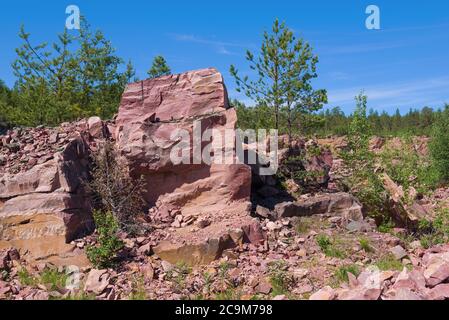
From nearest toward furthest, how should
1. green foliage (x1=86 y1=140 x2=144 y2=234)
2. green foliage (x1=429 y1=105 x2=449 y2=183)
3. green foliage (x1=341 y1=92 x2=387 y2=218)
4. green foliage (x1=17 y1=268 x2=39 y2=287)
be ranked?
1. green foliage (x1=17 y1=268 x2=39 y2=287)
2. green foliage (x1=86 y1=140 x2=144 y2=234)
3. green foliage (x1=341 y1=92 x2=387 y2=218)
4. green foliage (x1=429 y1=105 x2=449 y2=183)

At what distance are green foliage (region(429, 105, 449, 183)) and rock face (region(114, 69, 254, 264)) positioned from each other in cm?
1718

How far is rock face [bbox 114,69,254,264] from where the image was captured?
8836 mm

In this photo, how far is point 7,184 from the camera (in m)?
8.34

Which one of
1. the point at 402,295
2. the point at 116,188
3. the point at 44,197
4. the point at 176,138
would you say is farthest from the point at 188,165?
the point at 402,295

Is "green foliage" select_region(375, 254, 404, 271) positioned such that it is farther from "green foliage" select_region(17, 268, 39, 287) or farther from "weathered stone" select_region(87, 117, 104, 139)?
"weathered stone" select_region(87, 117, 104, 139)

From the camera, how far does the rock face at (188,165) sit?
884cm

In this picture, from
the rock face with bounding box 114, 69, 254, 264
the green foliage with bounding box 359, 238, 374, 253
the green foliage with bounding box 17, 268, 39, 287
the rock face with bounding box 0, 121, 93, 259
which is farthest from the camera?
the rock face with bounding box 114, 69, 254, 264

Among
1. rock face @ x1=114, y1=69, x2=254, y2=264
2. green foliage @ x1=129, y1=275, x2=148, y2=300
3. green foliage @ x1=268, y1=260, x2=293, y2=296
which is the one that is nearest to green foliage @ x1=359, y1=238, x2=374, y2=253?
green foliage @ x1=268, y1=260, x2=293, y2=296

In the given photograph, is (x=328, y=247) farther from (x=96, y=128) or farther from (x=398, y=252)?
(x=96, y=128)

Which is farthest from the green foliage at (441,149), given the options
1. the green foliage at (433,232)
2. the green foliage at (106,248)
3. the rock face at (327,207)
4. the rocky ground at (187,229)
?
the green foliage at (106,248)

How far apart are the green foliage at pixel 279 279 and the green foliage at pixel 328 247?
1112 millimetres

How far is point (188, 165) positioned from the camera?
9.12 metres

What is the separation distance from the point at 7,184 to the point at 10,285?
222 centimetres

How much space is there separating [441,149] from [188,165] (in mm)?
19733
